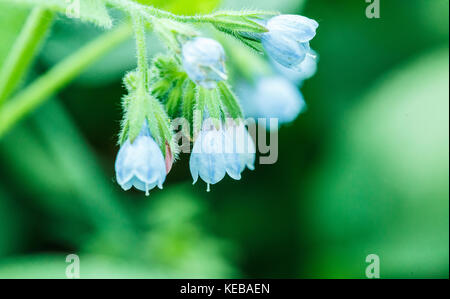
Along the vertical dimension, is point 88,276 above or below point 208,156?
below

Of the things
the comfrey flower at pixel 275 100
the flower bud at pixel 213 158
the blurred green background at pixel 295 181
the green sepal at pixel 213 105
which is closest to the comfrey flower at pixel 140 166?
the flower bud at pixel 213 158

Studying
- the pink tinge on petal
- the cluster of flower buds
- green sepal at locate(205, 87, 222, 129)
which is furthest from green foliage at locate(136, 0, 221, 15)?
the pink tinge on petal

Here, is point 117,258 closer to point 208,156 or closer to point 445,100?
point 208,156

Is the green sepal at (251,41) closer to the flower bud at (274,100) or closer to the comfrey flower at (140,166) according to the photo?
the comfrey flower at (140,166)

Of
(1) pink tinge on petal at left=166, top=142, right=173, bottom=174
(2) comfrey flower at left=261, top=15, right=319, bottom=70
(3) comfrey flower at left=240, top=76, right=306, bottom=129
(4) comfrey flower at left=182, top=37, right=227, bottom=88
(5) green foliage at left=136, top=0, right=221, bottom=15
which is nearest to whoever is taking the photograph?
(4) comfrey flower at left=182, top=37, right=227, bottom=88

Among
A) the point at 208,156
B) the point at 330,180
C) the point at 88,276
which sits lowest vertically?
the point at 88,276

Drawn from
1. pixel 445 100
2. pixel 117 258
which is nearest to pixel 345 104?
pixel 445 100

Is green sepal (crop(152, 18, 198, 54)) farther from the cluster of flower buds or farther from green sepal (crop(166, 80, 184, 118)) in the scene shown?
green sepal (crop(166, 80, 184, 118))
